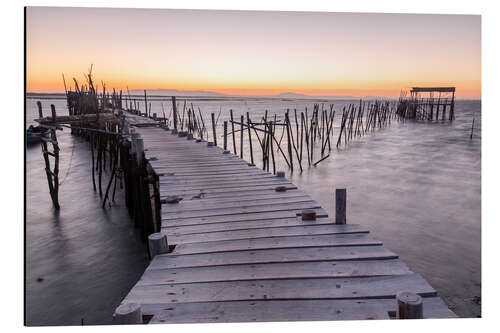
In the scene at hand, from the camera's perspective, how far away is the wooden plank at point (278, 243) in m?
3.75

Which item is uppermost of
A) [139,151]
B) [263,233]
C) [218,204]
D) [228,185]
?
[139,151]

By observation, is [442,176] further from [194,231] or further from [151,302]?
[151,302]

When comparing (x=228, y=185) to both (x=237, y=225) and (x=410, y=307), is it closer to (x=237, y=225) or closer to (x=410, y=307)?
(x=237, y=225)

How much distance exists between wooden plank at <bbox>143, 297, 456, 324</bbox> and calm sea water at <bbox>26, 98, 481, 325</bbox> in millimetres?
3054

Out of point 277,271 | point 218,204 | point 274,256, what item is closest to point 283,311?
point 277,271

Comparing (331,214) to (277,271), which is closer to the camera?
(277,271)

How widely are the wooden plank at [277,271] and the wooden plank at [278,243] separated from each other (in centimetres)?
36

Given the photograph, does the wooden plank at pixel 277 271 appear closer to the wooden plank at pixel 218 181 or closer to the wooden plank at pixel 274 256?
the wooden plank at pixel 274 256

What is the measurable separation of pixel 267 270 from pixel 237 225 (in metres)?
1.25

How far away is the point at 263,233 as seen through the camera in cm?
418

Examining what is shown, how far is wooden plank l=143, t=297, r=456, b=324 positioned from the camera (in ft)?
8.74

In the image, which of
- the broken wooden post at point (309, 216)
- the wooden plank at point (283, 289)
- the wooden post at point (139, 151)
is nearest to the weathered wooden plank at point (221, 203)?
the broken wooden post at point (309, 216)
